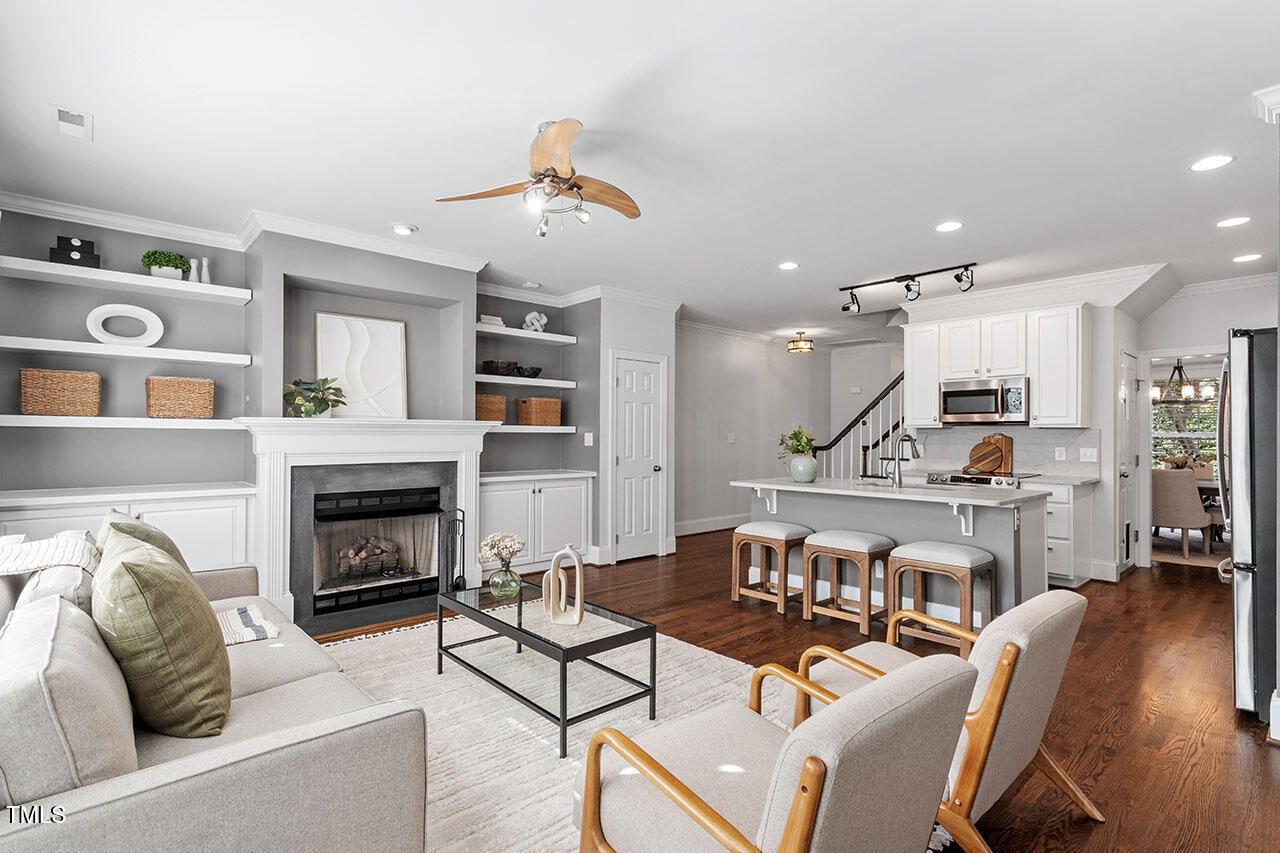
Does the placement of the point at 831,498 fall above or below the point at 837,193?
below

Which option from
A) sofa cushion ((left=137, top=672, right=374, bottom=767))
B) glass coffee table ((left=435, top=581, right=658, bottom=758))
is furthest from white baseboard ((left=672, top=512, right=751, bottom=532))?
sofa cushion ((left=137, top=672, right=374, bottom=767))

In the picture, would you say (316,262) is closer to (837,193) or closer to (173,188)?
(173,188)

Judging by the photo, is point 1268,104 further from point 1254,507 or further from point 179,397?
point 179,397

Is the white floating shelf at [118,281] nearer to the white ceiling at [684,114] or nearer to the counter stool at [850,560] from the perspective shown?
the white ceiling at [684,114]

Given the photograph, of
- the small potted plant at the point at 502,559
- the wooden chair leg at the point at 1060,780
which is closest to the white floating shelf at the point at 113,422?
the small potted plant at the point at 502,559

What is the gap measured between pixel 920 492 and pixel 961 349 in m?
2.50

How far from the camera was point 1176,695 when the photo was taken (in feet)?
9.98

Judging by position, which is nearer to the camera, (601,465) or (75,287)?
(75,287)

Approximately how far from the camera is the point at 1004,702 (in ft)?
5.20

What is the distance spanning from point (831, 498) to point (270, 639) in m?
3.48

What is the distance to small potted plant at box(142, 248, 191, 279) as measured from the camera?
402cm

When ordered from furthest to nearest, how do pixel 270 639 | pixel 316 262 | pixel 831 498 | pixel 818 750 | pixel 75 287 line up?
1. pixel 831 498
2. pixel 316 262
3. pixel 75 287
4. pixel 270 639
5. pixel 818 750

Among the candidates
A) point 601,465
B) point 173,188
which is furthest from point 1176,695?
point 173,188

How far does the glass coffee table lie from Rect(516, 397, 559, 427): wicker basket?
275cm
